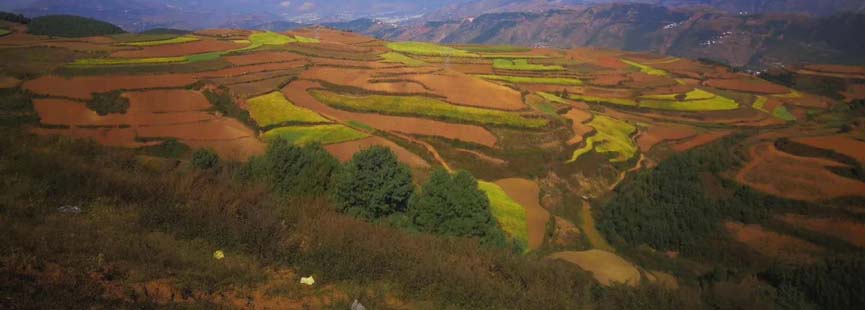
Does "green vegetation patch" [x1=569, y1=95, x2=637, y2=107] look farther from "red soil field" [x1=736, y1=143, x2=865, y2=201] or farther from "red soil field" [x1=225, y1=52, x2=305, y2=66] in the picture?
"red soil field" [x1=225, y1=52, x2=305, y2=66]

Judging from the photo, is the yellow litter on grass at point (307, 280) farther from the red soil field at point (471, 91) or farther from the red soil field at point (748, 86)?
the red soil field at point (748, 86)

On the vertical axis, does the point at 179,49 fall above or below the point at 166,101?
above

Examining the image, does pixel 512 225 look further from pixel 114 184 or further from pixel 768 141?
pixel 768 141

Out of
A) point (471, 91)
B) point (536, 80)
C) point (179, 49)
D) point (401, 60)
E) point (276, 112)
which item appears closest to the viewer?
point (276, 112)

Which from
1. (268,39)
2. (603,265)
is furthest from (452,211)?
(268,39)

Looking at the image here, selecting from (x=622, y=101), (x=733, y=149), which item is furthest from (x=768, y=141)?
(x=622, y=101)

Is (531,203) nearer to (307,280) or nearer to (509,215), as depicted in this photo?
(509,215)

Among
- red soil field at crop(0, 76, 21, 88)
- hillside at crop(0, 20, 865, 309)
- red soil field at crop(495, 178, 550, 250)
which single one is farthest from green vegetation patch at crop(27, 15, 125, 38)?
red soil field at crop(495, 178, 550, 250)
